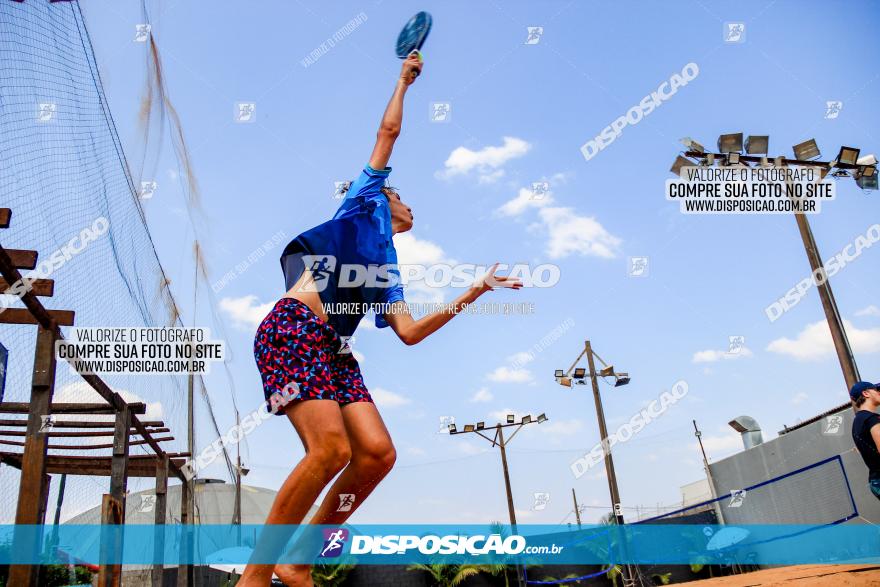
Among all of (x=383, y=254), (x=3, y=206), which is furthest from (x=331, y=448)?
(x=3, y=206)

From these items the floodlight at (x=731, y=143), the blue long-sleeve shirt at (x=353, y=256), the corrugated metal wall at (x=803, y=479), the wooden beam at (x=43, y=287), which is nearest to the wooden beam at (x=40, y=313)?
the wooden beam at (x=43, y=287)

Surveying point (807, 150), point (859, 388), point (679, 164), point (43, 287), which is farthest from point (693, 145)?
point (43, 287)

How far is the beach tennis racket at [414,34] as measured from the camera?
11.9 feet

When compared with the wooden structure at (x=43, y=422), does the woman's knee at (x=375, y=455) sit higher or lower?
lower

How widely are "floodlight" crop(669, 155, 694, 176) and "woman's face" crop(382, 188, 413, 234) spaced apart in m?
12.0

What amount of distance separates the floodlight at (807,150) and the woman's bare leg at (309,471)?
14205 millimetres

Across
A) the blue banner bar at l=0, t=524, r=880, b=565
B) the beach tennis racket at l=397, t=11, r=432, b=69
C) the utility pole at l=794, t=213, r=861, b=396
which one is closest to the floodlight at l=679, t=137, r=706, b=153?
the utility pole at l=794, t=213, r=861, b=396

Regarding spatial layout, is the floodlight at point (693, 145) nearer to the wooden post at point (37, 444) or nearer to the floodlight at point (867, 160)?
the floodlight at point (867, 160)

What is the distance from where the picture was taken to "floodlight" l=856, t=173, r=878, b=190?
531 inches

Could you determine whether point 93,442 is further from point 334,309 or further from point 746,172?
point 746,172

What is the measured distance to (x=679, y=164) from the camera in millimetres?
14008

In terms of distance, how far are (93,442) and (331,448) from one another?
27.5ft

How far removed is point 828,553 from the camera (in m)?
17.8

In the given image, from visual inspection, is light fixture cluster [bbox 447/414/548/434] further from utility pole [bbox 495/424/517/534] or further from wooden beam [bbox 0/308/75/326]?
wooden beam [bbox 0/308/75/326]
